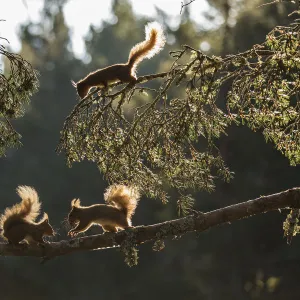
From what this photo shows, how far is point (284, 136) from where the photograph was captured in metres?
4.97

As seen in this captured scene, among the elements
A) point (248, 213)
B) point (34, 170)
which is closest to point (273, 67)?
point (248, 213)

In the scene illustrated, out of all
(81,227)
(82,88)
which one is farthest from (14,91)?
(81,227)

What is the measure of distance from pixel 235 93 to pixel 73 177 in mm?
16136

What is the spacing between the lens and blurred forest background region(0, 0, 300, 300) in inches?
629

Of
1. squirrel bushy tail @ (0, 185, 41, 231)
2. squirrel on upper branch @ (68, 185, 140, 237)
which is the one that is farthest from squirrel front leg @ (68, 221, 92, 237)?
squirrel bushy tail @ (0, 185, 41, 231)

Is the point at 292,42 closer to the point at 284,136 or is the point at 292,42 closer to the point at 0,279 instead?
the point at 284,136

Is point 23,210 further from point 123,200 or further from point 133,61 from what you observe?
point 133,61

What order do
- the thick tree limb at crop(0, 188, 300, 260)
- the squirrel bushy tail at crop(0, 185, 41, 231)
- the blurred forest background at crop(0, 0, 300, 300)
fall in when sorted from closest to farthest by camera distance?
the thick tree limb at crop(0, 188, 300, 260) → the squirrel bushy tail at crop(0, 185, 41, 231) → the blurred forest background at crop(0, 0, 300, 300)

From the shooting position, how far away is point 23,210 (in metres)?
5.89

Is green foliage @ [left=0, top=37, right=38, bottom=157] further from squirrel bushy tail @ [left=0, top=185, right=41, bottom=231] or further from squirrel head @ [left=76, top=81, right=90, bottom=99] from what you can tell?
squirrel head @ [left=76, top=81, right=90, bottom=99]

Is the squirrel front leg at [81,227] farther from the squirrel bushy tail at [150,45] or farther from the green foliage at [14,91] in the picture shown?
the squirrel bushy tail at [150,45]

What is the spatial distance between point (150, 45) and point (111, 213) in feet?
5.37

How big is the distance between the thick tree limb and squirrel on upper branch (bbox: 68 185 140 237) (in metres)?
0.58

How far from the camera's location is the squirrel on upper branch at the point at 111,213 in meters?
5.68
